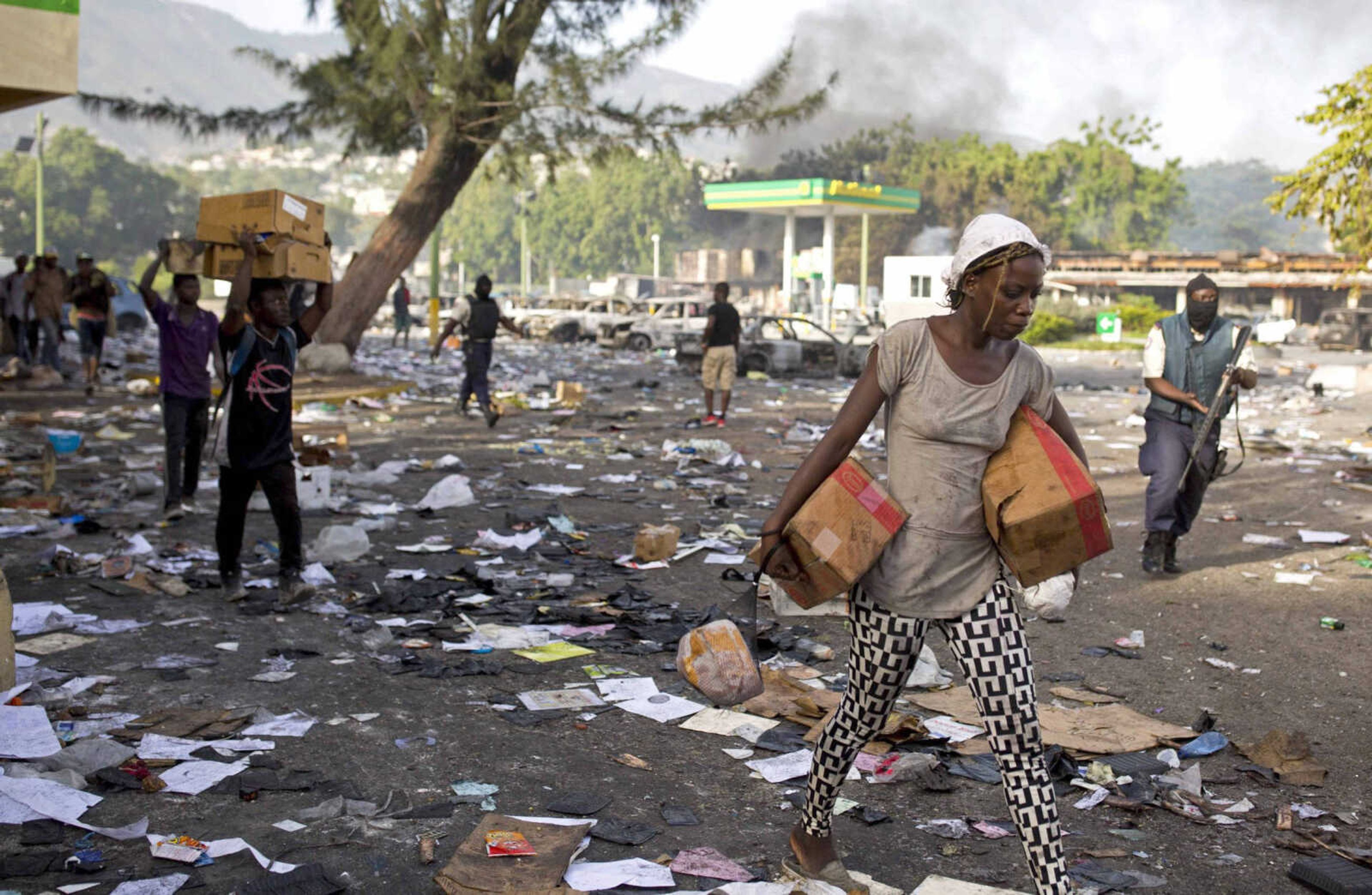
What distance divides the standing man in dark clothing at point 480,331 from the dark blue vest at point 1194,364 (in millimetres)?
8415

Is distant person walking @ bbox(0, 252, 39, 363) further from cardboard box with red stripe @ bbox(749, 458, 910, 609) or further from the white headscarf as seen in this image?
the white headscarf

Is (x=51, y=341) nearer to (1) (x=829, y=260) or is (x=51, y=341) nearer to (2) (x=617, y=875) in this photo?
(2) (x=617, y=875)

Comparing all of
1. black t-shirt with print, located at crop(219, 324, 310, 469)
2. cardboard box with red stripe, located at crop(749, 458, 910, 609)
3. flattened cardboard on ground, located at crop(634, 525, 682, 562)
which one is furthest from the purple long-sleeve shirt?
cardboard box with red stripe, located at crop(749, 458, 910, 609)

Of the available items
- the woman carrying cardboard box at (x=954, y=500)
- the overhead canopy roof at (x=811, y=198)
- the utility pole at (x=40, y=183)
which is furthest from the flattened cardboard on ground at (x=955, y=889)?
the overhead canopy roof at (x=811, y=198)

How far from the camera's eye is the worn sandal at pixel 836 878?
3.35 meters

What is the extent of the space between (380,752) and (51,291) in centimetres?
1474

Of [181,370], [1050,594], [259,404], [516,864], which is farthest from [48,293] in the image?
[1050,594]

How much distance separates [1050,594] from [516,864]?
1.64 meters

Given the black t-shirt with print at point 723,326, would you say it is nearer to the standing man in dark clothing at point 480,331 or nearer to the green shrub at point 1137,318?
the standing man in dark clothing at point 480,331

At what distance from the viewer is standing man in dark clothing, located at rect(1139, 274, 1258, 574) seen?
7.19 m

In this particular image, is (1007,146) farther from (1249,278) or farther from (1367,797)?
(1367,797)

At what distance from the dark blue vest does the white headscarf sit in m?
4.49

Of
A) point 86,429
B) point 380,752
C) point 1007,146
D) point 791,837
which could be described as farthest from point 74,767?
point 1007,146

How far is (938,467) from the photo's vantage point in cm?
317
